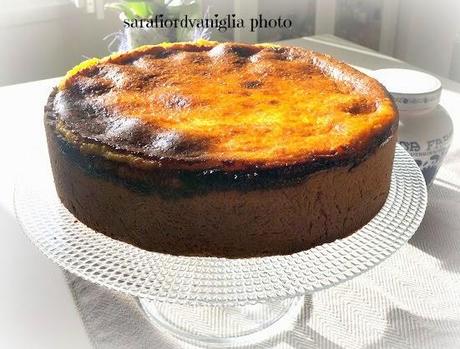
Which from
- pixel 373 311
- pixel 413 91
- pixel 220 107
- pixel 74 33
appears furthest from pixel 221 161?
pixel 74 33

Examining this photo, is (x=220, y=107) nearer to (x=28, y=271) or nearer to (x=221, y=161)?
(x=221, y=161)

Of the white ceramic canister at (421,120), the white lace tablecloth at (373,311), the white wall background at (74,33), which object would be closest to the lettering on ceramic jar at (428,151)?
the white ceramic canister at (421,120)

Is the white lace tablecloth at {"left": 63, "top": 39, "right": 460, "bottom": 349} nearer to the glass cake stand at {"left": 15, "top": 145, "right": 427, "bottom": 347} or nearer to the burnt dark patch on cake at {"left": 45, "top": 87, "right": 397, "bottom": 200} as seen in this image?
the glass cake stand at {"left": 15, "top": 145, "right": 427, "bottom": 347}

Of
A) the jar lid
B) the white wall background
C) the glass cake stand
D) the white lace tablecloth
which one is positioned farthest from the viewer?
the white wall background

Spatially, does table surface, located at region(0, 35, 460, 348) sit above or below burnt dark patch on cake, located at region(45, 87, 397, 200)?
below

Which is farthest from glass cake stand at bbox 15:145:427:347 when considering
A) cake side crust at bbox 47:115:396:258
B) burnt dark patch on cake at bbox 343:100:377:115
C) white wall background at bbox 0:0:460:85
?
white wall background at bbox 0:0:460:85

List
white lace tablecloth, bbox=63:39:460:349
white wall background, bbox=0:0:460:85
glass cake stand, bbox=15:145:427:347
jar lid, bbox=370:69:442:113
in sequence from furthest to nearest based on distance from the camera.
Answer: white wall background, bbox=0:0:460:85 < jar lid, bbox=370:69:442:113 < white lace tablecloth, bbox=63:39:460:349 < glass cake stand, bbox=15:145:427:347

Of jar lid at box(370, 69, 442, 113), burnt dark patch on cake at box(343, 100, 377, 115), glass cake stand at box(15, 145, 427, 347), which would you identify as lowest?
glass cake stand at box(15, 145, 427, 347)
